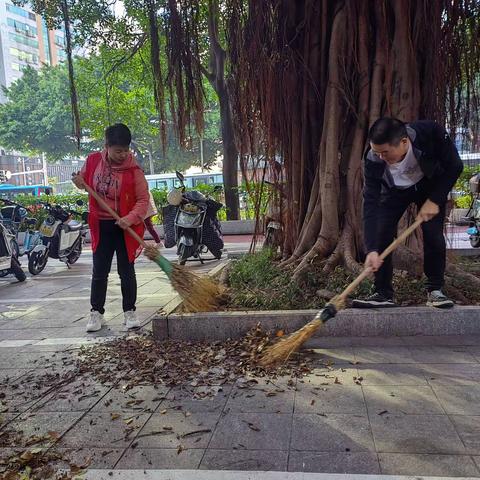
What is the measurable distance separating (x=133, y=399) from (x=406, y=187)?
2.44 metres

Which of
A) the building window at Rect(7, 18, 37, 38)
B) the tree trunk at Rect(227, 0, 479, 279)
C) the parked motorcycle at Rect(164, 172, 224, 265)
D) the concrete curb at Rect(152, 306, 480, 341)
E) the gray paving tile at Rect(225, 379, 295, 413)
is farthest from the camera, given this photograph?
the building window at Rect(7, 18, 37, 38)

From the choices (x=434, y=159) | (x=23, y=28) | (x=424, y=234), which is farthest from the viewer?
(x=23, y=28)

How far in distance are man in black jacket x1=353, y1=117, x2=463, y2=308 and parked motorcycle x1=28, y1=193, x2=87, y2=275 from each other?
219 inches

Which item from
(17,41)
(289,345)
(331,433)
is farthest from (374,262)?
(17,41)

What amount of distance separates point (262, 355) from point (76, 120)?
9.63 ft

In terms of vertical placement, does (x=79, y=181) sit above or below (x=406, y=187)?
above

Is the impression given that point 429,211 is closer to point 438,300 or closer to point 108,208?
point 438,300

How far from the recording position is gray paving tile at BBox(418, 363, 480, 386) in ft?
9.53

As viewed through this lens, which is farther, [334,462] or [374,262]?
[374,262]

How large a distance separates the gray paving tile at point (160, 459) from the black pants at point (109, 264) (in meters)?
2.19

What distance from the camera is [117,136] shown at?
13.3ft

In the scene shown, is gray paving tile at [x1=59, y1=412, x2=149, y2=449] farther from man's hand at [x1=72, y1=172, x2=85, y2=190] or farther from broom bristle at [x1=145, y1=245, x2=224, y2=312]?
man's hand at [x1=72, y1=172, x2=85, y2=190]

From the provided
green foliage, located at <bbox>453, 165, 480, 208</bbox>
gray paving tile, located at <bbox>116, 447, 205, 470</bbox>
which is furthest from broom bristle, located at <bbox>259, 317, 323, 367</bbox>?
green foliage, located at <bbox>453, 165, 480, 208</bbox>

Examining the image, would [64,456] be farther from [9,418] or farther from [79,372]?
[79,372]
